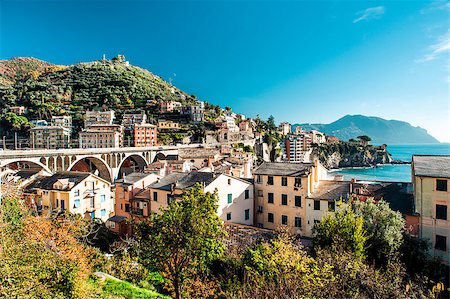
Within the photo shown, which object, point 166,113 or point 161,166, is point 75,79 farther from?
point 161,166

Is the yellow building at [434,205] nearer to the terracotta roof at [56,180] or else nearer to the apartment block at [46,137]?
the terracotta roof at [56,180]

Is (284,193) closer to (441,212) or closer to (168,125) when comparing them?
(441,212)

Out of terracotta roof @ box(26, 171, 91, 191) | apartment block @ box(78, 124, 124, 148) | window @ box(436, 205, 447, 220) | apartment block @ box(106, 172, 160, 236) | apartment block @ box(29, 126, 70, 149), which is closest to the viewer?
window @ box(436, 205, 447, 220)

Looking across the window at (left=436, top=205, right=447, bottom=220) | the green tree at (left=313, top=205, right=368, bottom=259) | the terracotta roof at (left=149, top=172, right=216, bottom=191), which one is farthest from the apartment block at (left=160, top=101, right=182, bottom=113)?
the green tree at (left=313, top=205, right=368, bottom=259)

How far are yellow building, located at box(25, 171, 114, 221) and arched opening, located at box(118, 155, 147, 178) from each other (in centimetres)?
3364

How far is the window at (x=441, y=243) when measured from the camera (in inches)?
676

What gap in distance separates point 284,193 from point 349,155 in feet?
381

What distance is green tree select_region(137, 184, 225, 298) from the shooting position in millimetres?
10484

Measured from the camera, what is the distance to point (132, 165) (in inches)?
2842

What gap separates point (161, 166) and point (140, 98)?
89.4 meters

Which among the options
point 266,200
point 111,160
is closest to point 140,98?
point 111,160

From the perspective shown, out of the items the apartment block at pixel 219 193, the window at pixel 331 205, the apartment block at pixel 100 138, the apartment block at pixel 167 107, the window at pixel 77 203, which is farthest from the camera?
the apartment block at pixel 167 107

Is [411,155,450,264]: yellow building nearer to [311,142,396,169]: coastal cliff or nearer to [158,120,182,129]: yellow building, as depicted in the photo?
[158,120,182,129]: yellow building

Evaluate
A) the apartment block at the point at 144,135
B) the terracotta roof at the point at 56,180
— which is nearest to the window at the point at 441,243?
the terracotta roof at the point at 56,180
